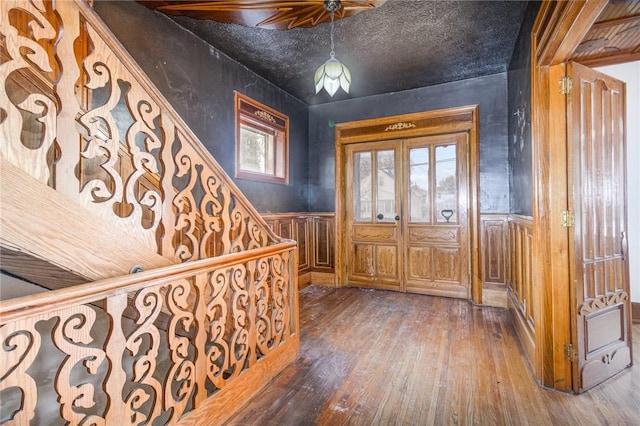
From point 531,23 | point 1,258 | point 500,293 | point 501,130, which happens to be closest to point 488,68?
point 501,130

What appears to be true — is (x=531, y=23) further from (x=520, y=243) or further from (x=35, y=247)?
(x=35, y=247)

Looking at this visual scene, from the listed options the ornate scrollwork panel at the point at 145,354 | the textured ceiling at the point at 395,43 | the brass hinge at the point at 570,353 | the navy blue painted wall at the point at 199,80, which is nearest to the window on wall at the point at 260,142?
the navy blue painted wall at the point at 199,80

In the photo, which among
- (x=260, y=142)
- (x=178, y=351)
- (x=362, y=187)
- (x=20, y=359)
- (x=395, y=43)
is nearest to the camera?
(x=20, y=359)

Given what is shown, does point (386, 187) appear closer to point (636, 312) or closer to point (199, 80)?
point (199, 80)

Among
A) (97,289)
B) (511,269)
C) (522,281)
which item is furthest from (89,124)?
(511,269)

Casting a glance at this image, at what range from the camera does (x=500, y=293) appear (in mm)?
3600

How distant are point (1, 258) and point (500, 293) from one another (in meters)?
4.30

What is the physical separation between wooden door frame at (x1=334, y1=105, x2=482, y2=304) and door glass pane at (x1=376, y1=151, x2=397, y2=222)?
0.99 ft

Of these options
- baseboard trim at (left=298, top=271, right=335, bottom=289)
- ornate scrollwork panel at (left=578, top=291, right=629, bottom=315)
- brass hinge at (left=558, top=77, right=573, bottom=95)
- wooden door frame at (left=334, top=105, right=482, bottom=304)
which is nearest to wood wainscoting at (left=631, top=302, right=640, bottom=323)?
ornate scrollwork panel at (left=578, top=291, right=629, bottom=315)

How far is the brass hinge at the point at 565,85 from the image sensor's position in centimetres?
195

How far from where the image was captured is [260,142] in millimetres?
3945

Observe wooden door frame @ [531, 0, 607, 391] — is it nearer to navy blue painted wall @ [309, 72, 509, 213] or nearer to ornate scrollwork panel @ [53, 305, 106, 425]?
navy blue painted wall @ [309, 72, 509, 213]

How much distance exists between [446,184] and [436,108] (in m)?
1.04

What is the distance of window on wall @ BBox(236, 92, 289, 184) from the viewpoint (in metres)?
3.49
